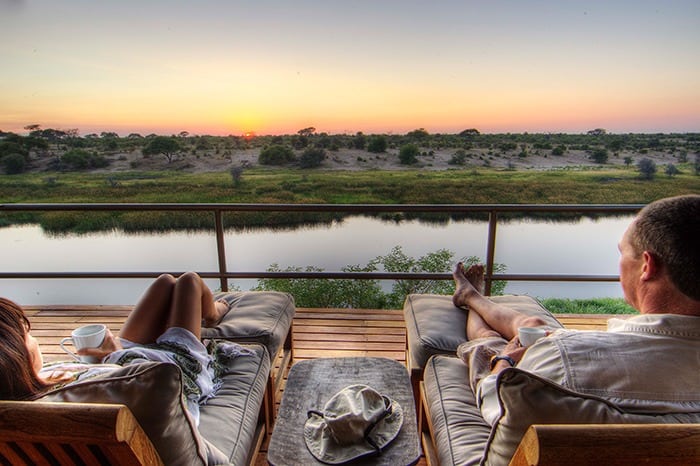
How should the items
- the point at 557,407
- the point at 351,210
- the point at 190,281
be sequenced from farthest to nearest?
the point at 351,210, the point at 190,281, the point at 557,407

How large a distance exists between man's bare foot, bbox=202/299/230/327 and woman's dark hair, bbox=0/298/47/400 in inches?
43.1

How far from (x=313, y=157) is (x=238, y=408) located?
978cm

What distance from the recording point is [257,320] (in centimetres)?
210

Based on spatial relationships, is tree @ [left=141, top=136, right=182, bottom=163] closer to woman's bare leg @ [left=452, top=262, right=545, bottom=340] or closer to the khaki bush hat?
woman's bare leg @ [left=452, top=262, right=545, bottom=340]

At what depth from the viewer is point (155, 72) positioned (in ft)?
24.0

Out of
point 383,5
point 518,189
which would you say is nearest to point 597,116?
point 518,189

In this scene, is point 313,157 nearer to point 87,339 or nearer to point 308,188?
point 308,188

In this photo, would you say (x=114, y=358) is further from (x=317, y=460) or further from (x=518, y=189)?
(x=518, y=189)

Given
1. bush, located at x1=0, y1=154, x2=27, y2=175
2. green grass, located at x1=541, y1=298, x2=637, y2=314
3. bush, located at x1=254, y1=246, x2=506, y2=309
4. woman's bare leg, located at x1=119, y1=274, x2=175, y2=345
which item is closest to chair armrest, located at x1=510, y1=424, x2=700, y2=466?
woman's bare leg, located at x1=119, y1=274, x2=175, y2=345

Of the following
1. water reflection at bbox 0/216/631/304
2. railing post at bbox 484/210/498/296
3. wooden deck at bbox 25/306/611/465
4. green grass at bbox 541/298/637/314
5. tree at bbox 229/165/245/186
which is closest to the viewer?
wooden deck at bbox 25/306/611/465

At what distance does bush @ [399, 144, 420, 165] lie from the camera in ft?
33.7

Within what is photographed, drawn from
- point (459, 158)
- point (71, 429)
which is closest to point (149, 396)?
point (71, 429)

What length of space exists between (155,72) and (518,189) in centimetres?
953

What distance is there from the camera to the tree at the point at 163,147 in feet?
33.8
